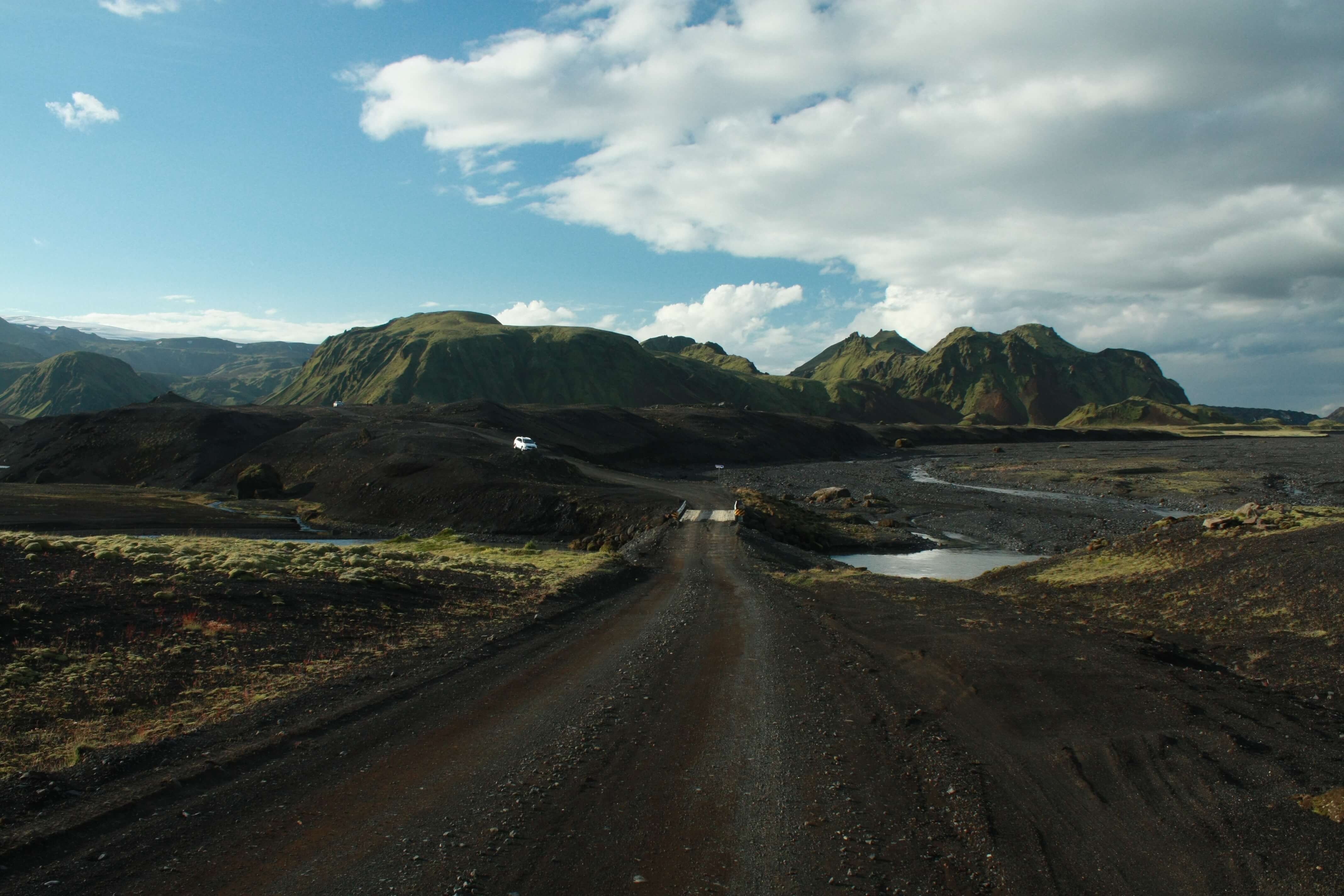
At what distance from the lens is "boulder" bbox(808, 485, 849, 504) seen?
65625 mm

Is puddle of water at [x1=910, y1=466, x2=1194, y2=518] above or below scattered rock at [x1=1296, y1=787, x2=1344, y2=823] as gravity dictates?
below

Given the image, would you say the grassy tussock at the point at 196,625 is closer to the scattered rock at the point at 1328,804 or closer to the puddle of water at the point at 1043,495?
the scattered rock at the point at 1328,804

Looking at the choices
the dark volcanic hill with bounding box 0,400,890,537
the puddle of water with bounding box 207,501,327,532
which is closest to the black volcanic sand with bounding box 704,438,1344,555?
the dark volcanic hill with bounding box 0,400,890,537

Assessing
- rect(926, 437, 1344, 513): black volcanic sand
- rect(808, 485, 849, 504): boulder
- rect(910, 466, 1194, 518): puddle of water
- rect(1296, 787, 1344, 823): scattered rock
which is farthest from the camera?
rect(926, 437, 1344, 513): black volcanic sand

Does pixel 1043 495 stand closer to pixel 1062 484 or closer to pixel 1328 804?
pixel 1062 484

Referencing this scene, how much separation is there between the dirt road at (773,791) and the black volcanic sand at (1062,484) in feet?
113

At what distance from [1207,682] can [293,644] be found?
60.0 feet

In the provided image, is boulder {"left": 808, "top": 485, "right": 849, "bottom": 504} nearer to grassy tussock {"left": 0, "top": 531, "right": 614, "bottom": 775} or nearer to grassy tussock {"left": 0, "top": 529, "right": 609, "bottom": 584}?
grassy tussock {"left": 0, "top": 529, "right": 609, "bottom": 584}

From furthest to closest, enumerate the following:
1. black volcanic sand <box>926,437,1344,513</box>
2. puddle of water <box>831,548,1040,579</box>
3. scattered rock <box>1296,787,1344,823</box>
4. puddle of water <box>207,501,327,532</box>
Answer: black volcanic sand <box>926,437,1344,513</box>
puddle of water <box>207,501,327,532</box>
puddle of water <box>831,548,1040,579</box>
scattered rock <box>1296,787,1344,823</box>

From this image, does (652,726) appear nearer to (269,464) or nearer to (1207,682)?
(1207,682)

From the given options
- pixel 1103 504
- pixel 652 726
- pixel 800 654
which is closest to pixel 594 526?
pixel 800 654

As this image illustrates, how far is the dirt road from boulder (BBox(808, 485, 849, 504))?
50.3 meters

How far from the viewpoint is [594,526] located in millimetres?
47156

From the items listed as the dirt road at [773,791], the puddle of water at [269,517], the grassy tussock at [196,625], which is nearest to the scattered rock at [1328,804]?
the dirt road at [773,791]
